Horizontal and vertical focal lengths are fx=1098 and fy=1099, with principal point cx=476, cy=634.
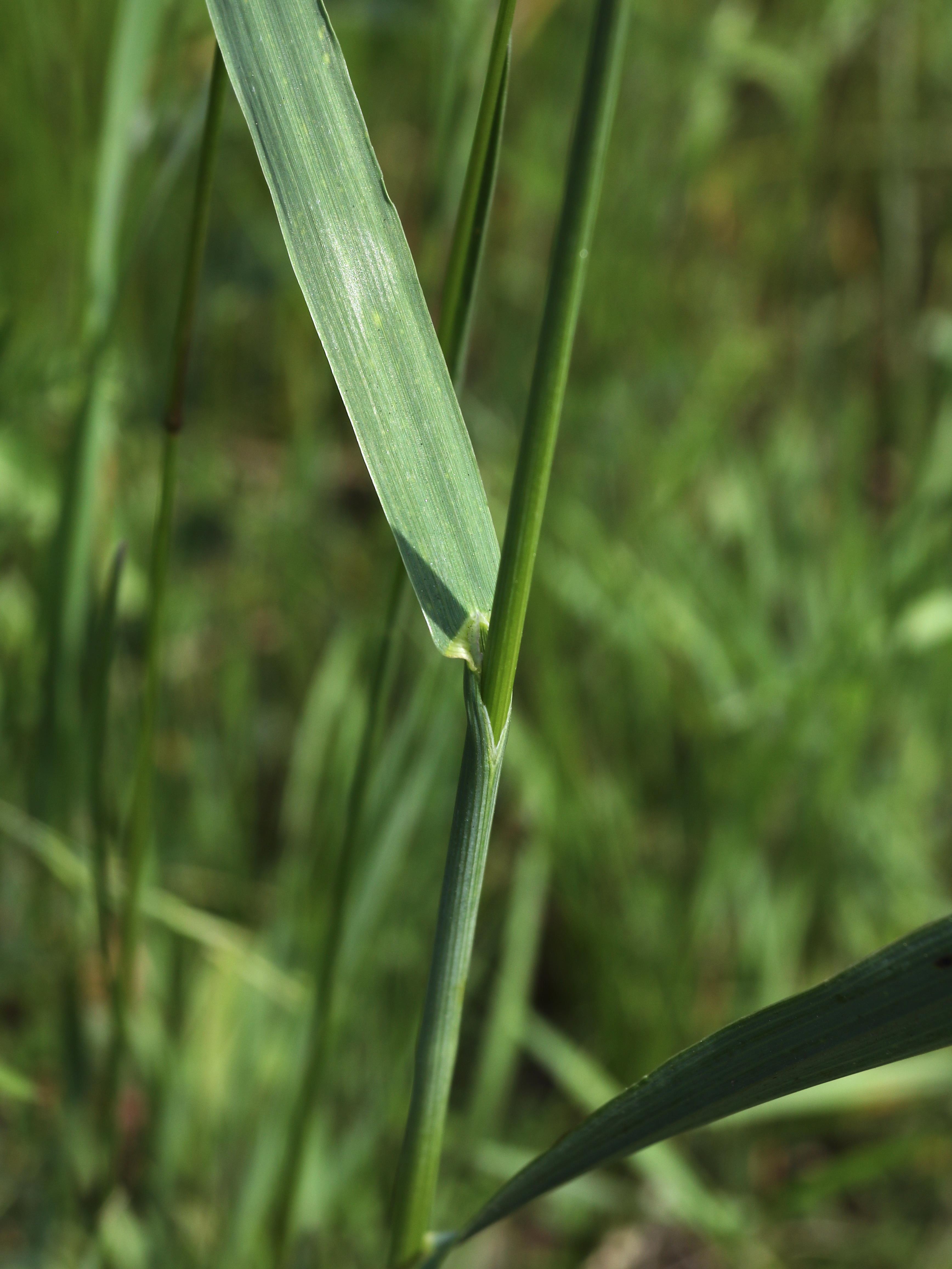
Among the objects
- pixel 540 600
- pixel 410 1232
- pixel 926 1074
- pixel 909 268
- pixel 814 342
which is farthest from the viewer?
pixel 909 268

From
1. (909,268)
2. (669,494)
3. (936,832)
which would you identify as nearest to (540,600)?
(669,494)

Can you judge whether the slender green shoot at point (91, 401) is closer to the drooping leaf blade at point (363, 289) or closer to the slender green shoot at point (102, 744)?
the slender green shoot at point (102, 744)

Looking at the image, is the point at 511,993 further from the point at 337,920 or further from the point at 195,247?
the point at 195,247

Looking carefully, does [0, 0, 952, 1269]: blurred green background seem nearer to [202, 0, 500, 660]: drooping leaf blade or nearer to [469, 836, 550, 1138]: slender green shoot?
[469, 836, 550, 1138]: slender green shoot

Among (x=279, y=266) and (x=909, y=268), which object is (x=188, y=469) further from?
(x=909, y=268)

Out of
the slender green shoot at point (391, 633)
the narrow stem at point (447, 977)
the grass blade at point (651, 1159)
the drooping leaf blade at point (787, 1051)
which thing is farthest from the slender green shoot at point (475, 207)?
the grass blade at point (651, 1159)

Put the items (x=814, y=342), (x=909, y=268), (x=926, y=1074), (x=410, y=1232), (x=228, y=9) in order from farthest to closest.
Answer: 1. (x=909, y=268)
2. (x=814, y=342)
3. (x=926, y=1074)
4. (x=410, y=1232)
5. (x=228, y=9)

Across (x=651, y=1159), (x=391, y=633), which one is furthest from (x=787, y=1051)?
(x=651, y=1159)
